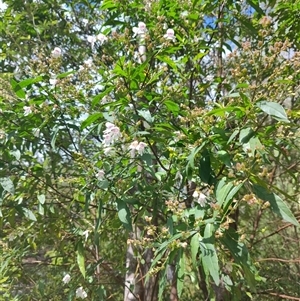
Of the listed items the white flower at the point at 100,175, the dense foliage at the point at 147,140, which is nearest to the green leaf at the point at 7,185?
the dense foliage at the point at 147,140

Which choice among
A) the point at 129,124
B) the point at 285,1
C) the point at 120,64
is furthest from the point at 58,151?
the point at 285,1

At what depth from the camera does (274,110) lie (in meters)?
→ 1.03

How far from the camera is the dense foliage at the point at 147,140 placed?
1193 mm

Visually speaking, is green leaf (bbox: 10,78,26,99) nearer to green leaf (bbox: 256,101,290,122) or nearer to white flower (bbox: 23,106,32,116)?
white flower (bbox: 23,106,32,116)

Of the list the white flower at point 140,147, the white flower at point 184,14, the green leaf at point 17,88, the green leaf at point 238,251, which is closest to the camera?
the green leaf at point 238,251

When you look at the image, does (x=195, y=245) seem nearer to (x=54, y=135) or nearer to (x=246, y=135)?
(x=246, y=135)

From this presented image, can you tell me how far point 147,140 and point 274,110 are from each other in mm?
477

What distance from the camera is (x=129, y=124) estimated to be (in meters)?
1.35

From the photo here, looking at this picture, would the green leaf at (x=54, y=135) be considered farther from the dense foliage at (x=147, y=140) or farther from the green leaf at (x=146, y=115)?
→ the green leaf at (x=146, y=115)

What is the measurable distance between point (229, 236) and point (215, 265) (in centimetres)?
15

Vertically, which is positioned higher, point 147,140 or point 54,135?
point 54,135

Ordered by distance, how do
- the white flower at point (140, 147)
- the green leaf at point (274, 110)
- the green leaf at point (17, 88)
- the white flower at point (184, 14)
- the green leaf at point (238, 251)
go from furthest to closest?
the white flower at point (184, 14)
the green leaf at point (17, 88)
the white flower at point (140, 147)
the green leaf at point (238, 251)
the green leaf at point (274, 110)

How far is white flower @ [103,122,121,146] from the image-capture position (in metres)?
1.25

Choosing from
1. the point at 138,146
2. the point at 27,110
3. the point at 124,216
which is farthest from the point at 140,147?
the point at 27,110
